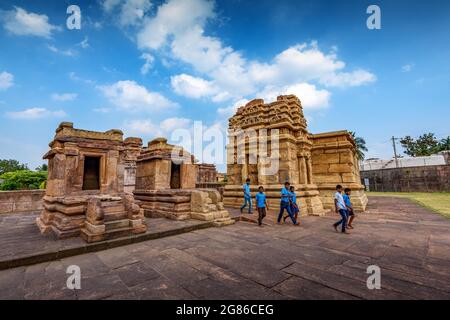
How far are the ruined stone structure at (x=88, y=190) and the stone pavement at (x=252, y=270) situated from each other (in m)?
0.75

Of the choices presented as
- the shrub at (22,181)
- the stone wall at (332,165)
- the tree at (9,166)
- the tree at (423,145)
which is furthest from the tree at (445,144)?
the tree at (9,166)

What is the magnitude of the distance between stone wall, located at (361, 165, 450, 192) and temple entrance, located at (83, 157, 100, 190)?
3164 centimetres

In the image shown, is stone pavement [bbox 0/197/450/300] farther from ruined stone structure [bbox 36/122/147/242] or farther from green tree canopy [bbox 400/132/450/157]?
green tree canopy [bbox 400/132/450/157]

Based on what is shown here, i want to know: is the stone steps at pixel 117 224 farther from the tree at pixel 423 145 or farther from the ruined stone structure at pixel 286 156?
the tree at pixel 423 145

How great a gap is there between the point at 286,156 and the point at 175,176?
4911mm

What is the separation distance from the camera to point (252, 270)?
3143 millimetres

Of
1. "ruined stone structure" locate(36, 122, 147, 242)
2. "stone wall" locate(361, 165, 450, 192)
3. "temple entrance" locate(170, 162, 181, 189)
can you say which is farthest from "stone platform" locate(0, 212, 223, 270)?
"stone wall" locate(361, 165, 450, 192)

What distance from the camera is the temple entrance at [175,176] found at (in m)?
8.91

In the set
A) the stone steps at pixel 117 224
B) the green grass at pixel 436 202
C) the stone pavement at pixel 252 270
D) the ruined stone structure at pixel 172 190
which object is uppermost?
the ruined stone structure at pixel 172 190

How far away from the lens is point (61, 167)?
5.57 metres

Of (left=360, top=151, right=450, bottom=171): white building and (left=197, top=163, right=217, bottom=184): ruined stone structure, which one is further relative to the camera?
(left=360, top=151, right=450, bottom=171): white building

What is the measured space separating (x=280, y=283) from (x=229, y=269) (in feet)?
2.69

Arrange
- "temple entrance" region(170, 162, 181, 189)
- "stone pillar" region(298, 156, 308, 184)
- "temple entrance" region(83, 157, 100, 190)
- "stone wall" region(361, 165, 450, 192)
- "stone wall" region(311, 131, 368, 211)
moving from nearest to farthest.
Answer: "temple entrance" region(83, 157, 100, 190) → "temple entrance" region(170, 162, 181, 189) → "stone pillar" region(298, 156, 308, 184) → "stone wall" region(311, 131, 368, 211) → "stone wall" region(361, 165, 450, 192)

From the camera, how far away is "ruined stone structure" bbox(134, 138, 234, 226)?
271 inches
